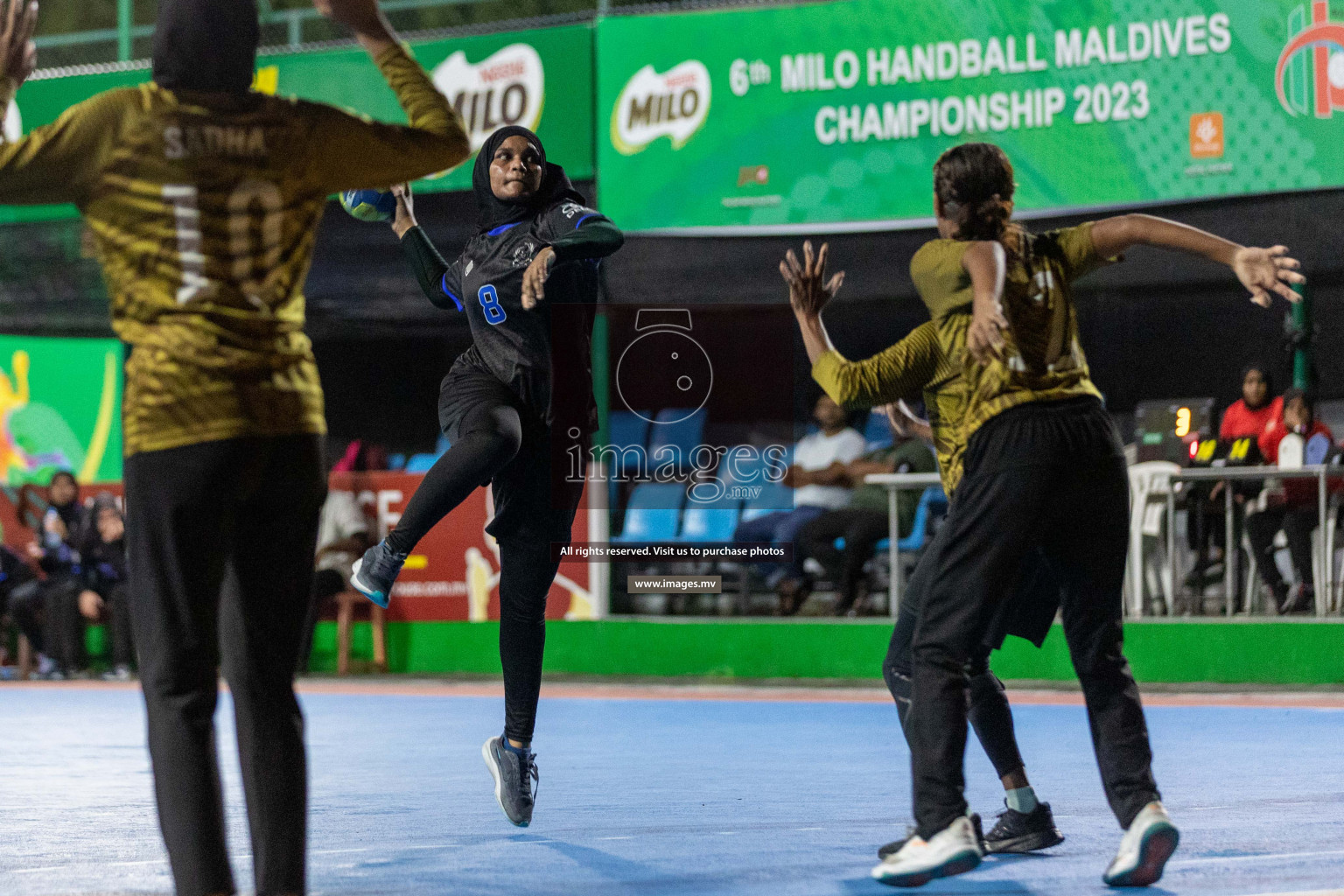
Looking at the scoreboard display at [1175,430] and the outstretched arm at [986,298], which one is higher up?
the outstretched arm at [986,298]

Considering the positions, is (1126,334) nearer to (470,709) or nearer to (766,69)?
(766,69)

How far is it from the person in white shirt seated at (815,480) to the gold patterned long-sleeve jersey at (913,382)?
26.1 feet

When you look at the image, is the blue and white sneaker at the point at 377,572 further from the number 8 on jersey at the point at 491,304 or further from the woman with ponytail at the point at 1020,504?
the woman with ponytail at the point at 1020,504

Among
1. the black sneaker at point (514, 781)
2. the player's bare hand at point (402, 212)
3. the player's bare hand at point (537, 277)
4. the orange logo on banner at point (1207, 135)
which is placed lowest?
the black sneaker at point (514, 781)

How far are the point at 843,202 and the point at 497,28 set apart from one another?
3.44m

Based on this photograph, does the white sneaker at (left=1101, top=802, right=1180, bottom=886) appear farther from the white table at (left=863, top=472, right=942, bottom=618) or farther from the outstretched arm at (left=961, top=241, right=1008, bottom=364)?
the white table at (left=863, top=472, right=942, bottom=618)

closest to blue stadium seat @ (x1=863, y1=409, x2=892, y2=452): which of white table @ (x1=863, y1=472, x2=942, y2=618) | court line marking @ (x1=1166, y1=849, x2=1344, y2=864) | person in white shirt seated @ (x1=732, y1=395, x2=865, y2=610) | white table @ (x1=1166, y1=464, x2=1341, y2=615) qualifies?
person in white shirt seated @ (x1=732, y1=395, x2=865, y2=610)

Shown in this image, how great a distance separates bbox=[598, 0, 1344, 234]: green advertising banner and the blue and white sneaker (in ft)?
28.2

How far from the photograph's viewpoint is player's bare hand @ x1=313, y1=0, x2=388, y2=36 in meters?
3.74

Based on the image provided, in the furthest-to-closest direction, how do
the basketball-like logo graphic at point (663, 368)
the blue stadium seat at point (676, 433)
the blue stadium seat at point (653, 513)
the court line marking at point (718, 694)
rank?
the basketball-like logo graphic at point (663, 368) < the blue stadium seat at point (676, 433) < the blue stadium seat at point (653, 513) < the court line marking at point (718, 694)

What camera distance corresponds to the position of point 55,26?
21.0 metres

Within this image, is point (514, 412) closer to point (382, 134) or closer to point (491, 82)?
point (382, 134)

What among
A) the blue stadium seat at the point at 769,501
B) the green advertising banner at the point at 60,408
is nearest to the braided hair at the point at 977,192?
the blue stadium seat at the point at 769,501

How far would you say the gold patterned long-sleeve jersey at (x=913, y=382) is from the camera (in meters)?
4.72
